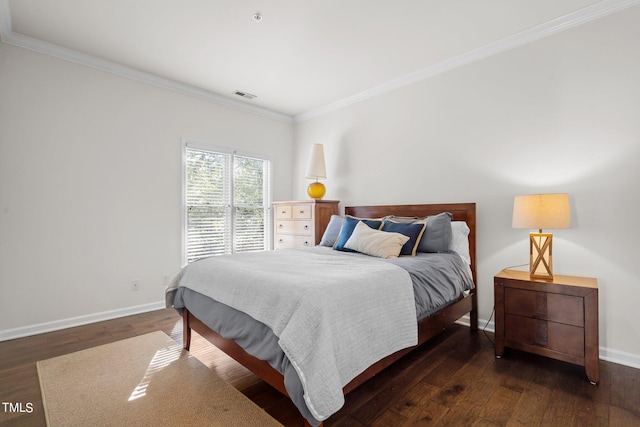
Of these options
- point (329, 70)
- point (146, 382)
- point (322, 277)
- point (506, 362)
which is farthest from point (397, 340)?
point (329, 70)

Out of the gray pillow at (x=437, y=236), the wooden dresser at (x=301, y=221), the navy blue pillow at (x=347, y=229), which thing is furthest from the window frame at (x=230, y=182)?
the gray pillow at (x=437, y=236)

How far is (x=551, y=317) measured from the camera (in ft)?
6.93

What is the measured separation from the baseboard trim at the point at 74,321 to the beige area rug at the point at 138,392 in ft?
2.50

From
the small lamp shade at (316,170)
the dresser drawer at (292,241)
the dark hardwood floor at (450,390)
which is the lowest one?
the dark hardwood floor at (450,390)

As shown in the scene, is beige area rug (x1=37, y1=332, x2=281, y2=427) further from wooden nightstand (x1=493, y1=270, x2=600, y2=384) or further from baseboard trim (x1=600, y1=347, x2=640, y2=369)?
baseboard trim (x1=600, y1=347, x2=640, y2=369)

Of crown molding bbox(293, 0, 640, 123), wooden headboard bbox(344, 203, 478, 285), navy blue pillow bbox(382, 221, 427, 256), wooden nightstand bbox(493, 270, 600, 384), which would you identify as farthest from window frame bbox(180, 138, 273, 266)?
wooden nightstand bbox(493, 270, 600, 384)

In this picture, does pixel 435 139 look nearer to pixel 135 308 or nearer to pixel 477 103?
pixel 477 103

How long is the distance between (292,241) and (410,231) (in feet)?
5.82

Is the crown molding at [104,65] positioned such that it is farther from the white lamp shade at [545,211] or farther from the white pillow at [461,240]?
the white lamp shade at [545,211]

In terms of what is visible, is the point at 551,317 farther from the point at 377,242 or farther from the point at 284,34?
the point at 284,34

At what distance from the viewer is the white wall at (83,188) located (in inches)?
107

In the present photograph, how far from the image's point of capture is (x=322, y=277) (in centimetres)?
176

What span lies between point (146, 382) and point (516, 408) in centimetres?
218

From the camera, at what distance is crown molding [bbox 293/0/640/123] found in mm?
2287
